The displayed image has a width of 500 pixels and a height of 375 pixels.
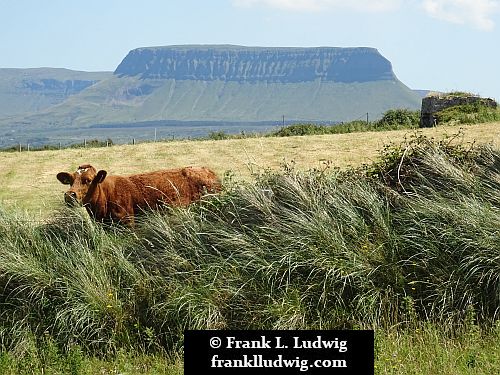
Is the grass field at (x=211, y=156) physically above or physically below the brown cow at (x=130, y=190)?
below

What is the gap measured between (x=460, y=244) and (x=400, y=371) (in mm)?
2239

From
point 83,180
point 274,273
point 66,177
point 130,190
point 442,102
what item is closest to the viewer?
point 274,273

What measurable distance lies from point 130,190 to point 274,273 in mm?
4744

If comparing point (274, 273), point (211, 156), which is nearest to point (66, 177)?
point (274, 273)

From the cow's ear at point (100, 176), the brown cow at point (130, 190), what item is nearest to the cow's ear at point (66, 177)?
the brown cow at point (130, 190)

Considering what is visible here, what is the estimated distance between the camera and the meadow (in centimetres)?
808

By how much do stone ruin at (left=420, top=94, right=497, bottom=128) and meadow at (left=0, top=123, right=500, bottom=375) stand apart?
2926 cm

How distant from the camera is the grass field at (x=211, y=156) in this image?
25328 mm

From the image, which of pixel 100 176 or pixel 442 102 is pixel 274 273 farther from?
pixel 442 102

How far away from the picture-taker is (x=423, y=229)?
9.02 m

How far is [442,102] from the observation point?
1553 inches

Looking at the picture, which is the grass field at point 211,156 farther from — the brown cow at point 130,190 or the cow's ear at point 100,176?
the cow's ear at point 100,176

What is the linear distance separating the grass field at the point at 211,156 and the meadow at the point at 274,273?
44.4ft

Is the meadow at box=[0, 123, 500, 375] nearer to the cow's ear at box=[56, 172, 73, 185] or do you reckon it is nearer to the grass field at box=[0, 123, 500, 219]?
the cow's ear at box=[56, 172, 73, 185]
